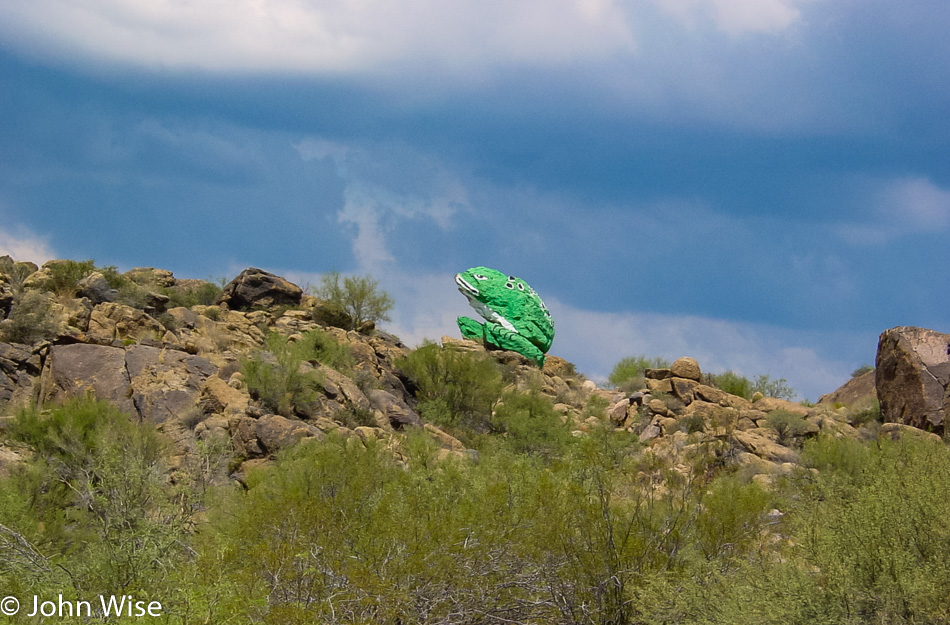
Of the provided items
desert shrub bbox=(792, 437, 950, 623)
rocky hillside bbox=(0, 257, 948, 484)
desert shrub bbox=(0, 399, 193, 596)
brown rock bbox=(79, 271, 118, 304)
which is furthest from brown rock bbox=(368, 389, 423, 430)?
desert shrub bbox=(792, 437, 950, 623)

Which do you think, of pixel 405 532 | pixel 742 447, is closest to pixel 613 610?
pixel 405 532

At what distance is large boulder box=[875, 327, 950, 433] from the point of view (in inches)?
1040

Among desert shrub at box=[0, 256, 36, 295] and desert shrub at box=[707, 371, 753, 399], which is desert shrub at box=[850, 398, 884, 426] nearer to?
desert shrub at box=[707, 371, 753, 399]

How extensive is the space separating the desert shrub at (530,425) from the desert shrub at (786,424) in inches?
248

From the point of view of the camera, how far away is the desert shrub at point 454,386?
27.1m

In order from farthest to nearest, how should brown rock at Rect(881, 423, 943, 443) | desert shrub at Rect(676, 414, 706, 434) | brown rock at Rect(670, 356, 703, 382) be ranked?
brown rock at Rect(670, 356, 703, 382)
desert shrub at Rect(676, 414, 706, 434)
brown rock at Rect(881, 423, 943, 443)

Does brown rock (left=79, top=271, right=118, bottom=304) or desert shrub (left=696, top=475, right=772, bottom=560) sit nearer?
desert shrub (left=696, top=475, right=772, bottom=560)

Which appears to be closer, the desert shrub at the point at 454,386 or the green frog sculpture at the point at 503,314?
the desert shrub at the point at 454,386

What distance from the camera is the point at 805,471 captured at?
2053cm

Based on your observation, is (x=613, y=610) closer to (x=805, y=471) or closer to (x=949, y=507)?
(x=949, y=507)

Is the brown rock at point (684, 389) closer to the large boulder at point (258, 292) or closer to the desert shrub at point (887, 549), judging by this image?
the large boulder at point (258, 292)

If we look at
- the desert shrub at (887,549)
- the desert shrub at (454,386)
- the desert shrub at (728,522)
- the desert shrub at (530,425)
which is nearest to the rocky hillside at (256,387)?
the desert shrub at (454,386)

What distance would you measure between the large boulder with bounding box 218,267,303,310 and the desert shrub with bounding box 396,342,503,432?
1039 cm

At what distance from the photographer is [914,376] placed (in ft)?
89.5
